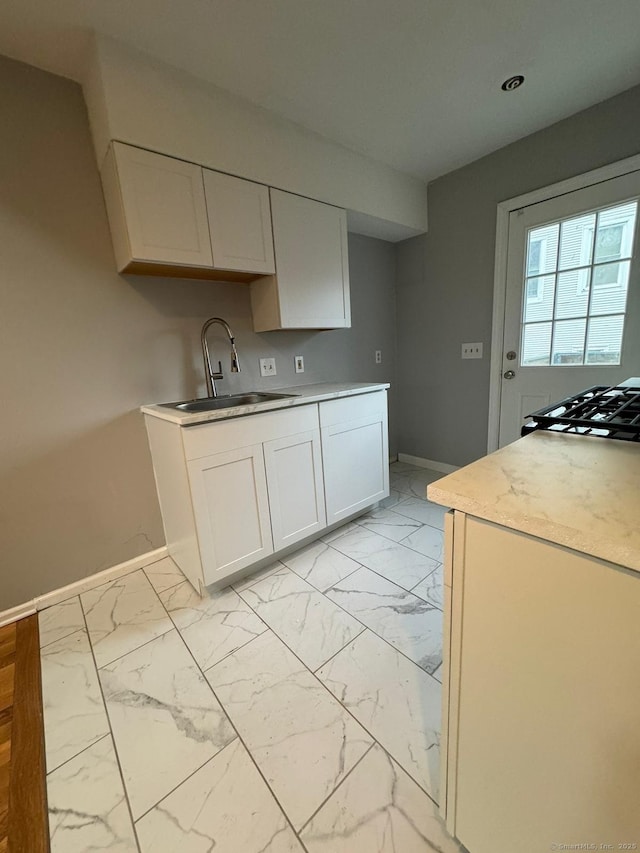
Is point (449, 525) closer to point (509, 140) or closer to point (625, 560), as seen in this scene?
point (625, 560)

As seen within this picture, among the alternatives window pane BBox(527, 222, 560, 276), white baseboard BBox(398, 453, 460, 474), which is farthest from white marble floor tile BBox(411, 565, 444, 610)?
window pane BBox(527, 222, 560, 276)

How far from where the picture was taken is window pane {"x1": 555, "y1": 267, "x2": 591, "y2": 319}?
2.05m

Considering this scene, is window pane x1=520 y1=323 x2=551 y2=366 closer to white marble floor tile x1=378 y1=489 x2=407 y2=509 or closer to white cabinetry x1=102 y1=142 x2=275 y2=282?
white marble floor tile x1=378 y1=489 x2=407 y2=509

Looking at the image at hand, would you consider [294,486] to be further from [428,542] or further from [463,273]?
[463,273]

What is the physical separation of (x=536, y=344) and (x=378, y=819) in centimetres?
250


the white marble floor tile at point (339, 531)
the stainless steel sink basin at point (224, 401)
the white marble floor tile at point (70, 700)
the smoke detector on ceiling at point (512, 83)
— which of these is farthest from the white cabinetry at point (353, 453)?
the smoke detector on ceiling at point (512, 83)

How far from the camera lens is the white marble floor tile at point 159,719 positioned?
96cm

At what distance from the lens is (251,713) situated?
1.12m

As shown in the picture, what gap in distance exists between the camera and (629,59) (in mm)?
1578

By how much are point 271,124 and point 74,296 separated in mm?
1322

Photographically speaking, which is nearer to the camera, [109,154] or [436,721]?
[436,721]

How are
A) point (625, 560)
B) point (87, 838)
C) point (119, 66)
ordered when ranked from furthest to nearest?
point (119, 66) → point (87, 838) → point (625, 560)

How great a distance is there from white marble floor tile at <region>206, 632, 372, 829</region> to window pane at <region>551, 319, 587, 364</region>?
231cm

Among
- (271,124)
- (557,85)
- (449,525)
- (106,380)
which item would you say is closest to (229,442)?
(106,380)
